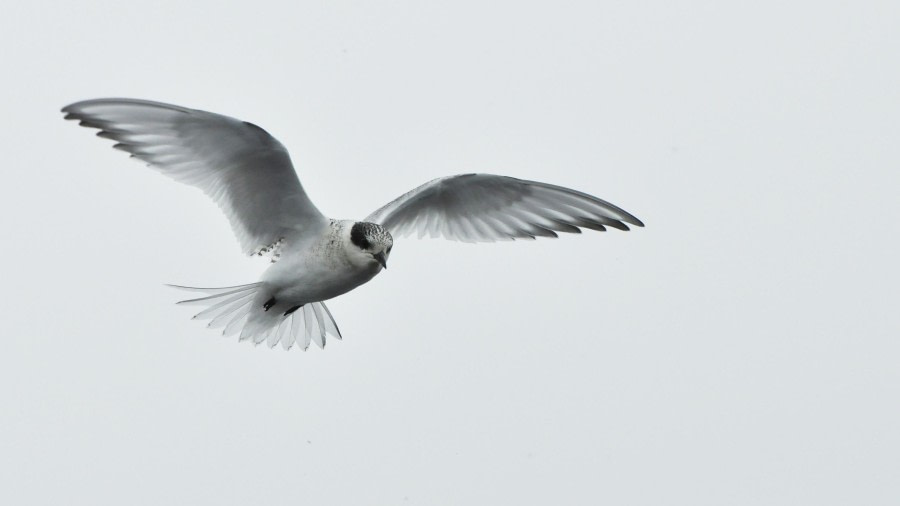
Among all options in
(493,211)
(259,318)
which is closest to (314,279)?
(259,318)

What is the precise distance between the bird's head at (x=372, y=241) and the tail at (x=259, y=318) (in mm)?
1027

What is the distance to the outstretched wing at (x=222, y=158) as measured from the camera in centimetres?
795

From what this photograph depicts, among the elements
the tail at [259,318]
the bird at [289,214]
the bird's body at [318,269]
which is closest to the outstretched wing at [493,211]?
the bird at [289,214]

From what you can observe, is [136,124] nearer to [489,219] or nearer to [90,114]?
[90,114]

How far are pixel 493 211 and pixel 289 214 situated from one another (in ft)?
5.78

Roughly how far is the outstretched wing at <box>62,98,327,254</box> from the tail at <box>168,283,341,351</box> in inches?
14.1

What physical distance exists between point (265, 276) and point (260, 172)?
80 cm

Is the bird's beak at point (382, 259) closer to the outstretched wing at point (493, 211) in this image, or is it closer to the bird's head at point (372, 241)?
the bird's head at point (372, 241)

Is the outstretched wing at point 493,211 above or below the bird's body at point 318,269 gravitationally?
above

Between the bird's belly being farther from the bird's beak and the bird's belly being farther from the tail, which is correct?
the tail

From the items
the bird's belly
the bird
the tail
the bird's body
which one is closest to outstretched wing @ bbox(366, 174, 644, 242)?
the bird

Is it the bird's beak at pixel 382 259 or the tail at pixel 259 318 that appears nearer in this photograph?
the bird's beak at pixel 382 259

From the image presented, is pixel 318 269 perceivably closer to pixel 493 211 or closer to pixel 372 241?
pixel 372 241

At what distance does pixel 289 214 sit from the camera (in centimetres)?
880
